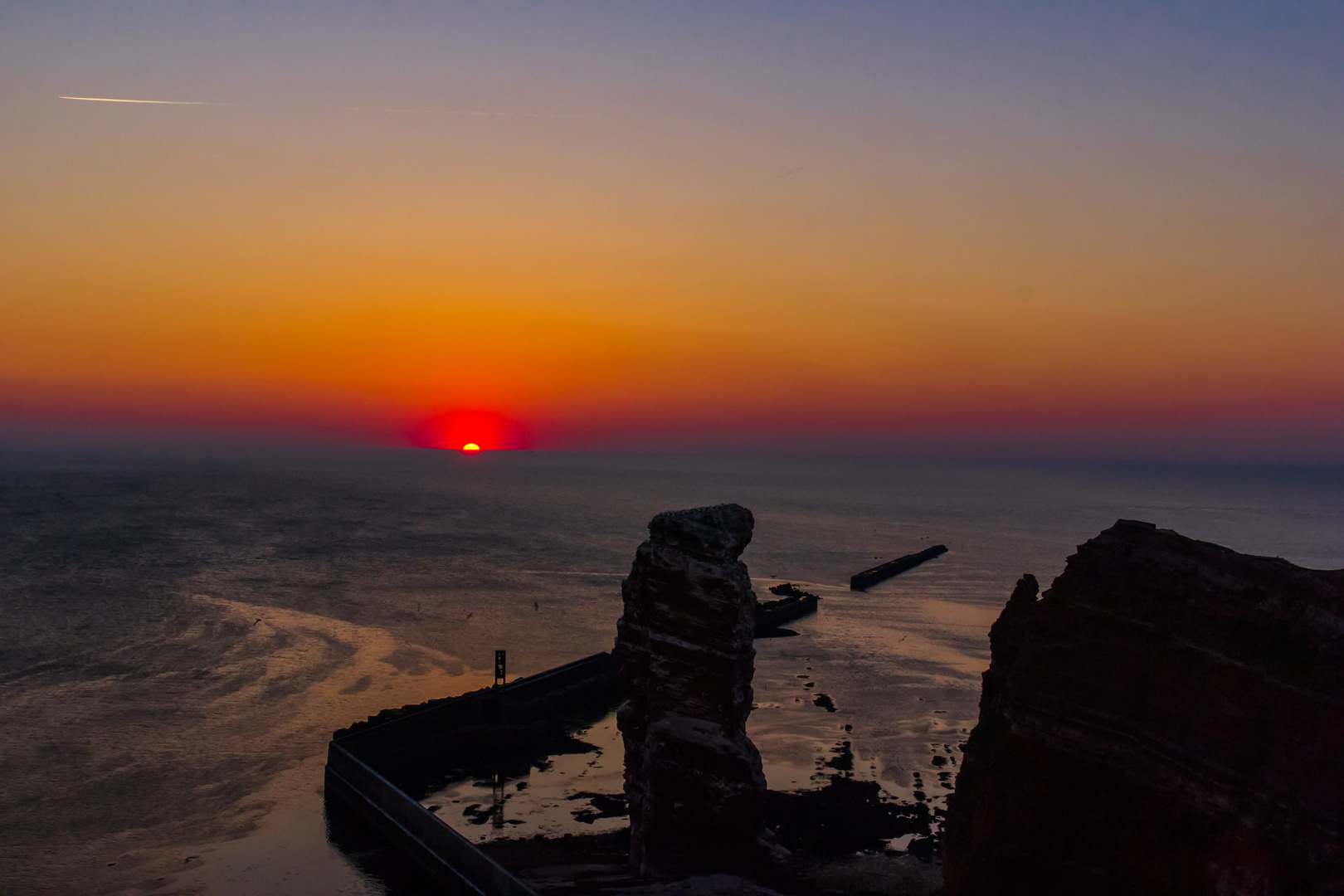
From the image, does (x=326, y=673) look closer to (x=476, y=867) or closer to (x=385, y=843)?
(x=385, y=843)

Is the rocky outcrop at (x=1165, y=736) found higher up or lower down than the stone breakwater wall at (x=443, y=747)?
higher up

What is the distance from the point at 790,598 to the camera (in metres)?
64.8

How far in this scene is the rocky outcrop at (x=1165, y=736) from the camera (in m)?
13.4

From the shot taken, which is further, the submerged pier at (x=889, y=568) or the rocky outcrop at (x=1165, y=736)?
the submerged pier at (x=889, y=568)

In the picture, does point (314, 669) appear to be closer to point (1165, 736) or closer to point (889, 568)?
point (1165, 736)

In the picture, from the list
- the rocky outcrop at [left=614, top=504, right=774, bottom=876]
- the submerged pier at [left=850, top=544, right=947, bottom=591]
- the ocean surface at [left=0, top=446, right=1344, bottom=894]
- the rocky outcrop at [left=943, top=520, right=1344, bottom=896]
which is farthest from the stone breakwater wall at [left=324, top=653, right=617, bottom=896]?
the submerged pier at [left=850, top=544, right=947, bottom=591]

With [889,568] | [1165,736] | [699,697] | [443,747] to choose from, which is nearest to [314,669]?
[443,747]

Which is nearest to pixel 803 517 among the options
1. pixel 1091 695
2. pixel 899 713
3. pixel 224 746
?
pixel 899 713

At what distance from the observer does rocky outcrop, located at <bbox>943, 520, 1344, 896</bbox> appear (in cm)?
1335

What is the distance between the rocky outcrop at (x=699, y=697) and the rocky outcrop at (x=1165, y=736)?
451 cm

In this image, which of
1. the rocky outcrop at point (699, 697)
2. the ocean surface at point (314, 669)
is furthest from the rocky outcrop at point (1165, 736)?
the ocean surface at point (314, 669)

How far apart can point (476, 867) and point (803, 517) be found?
5384 inches

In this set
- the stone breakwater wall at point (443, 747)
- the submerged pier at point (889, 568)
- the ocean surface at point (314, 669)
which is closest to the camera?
the stone breakwater wall at point (443, 747)

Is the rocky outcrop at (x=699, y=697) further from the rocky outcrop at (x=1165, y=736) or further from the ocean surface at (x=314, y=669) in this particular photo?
the ocean surface at (x=314, y=669)
